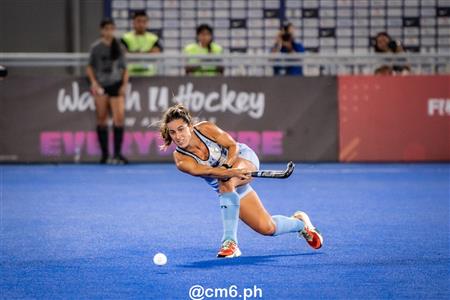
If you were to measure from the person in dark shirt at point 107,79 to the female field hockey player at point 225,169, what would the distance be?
8.42 m

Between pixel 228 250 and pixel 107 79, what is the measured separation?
31.0 ft

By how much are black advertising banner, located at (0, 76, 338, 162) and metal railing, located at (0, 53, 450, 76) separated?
29 centimetres

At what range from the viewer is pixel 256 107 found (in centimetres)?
1697

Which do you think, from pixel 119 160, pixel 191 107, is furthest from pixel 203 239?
pixel 119 160

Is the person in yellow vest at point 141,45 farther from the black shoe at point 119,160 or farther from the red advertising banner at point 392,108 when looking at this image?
the red advertising banner at point 392,108

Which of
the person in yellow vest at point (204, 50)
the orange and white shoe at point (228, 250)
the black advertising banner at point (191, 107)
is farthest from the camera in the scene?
the black advertising banner at point (191, 107)

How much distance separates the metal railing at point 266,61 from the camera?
1666 cm

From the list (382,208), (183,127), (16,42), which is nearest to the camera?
(183,127)

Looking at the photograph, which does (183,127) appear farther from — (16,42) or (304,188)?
(16,42)

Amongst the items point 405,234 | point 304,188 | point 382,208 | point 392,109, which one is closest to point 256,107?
point 392,109

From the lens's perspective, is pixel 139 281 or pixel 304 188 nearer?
pixel 139 281

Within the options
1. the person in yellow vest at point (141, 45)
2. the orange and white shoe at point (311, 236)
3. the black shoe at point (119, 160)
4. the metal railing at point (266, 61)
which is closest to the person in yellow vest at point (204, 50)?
the metal railing at point (266, 61)

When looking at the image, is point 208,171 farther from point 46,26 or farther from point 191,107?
point 46,26

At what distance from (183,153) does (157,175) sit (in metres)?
7.49
